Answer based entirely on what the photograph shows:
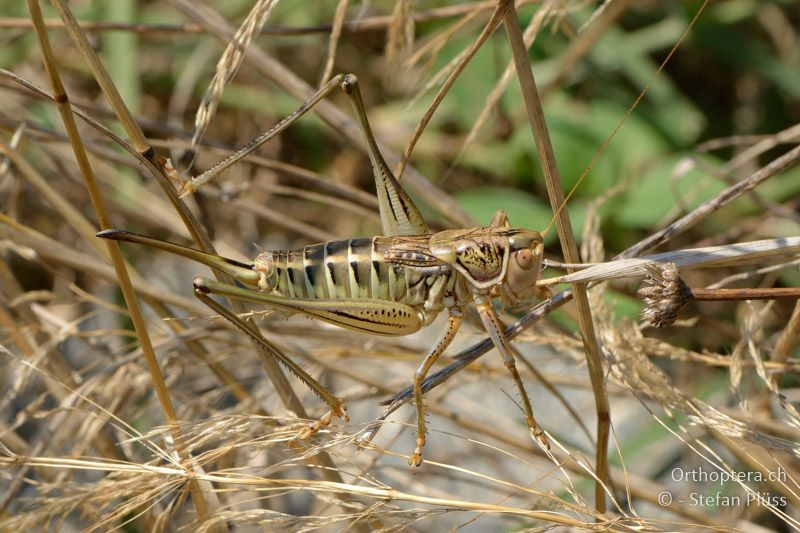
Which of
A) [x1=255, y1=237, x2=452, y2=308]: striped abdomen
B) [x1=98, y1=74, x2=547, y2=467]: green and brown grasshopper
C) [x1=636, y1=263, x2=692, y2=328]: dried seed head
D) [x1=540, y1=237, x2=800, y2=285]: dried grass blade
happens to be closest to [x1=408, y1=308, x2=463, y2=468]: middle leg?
[x1=98, y1=74, x2=547, y2=467]: green and brown grasshopper

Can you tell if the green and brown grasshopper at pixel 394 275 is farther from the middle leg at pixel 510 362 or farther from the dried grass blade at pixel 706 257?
the dried grass blade at pixel 706 257

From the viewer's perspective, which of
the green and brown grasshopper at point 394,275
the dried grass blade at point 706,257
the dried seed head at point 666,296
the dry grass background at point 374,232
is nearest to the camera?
the dried seed head at point 666,296

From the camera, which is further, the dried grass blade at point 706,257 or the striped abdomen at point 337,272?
the striped abdomen at point 337,272

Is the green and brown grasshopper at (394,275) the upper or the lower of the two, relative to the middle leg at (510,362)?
upper

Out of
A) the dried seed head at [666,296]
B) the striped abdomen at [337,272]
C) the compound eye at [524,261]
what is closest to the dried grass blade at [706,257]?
the dried seed head at [666,296]

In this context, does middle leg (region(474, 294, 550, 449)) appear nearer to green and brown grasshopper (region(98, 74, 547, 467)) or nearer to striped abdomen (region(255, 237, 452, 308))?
green and brown grasshopper (region(98, 74, 547, 467))

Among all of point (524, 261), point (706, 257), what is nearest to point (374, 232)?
point (524, 261)

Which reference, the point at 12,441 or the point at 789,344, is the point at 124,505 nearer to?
the point at 12,441
